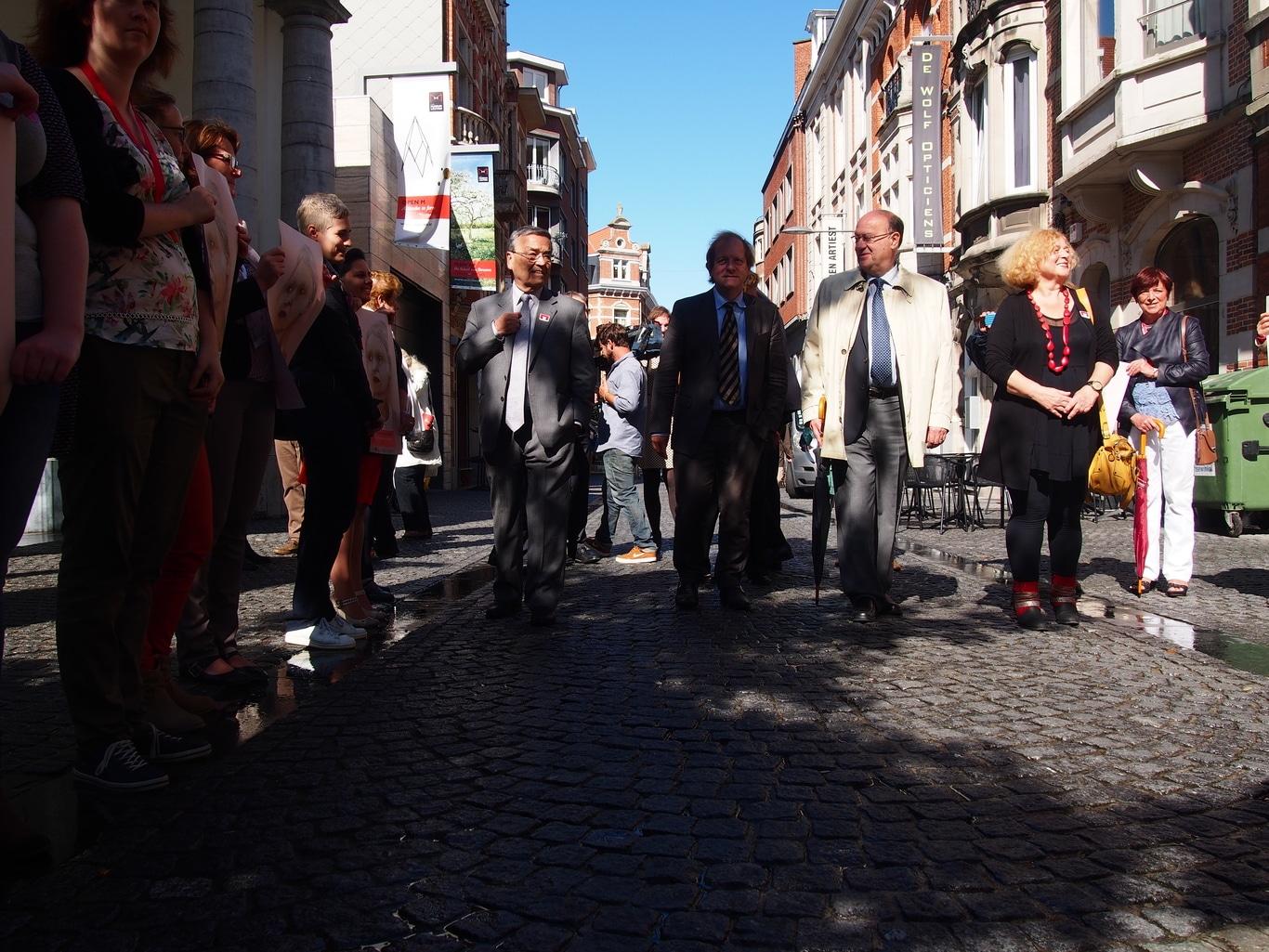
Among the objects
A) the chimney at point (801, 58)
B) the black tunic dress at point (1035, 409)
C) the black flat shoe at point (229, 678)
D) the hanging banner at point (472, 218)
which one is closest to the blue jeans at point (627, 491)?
the black tunic dress at point (1035, 409)

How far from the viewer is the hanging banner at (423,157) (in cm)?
1931

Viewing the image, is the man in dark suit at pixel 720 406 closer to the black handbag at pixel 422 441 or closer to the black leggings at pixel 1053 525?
the black leggings at pixel 1053 525

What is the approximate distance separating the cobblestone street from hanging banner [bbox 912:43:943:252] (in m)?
23.0

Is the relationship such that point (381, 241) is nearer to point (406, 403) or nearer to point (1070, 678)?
point (406, 403)

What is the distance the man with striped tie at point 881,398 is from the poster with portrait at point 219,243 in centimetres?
314

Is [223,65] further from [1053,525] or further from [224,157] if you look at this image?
[1053,525]

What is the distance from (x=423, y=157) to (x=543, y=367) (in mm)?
15203

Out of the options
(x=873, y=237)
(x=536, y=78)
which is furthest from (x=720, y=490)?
(x=536, y=78)

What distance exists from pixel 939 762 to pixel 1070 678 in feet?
4.50

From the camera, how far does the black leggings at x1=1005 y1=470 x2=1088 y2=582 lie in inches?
219

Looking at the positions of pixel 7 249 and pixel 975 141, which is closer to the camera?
pixel 7 249

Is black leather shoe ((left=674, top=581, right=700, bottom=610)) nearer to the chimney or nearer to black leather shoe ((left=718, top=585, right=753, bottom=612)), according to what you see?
black leather shoe ((left=718, top=585, right=753, bottom=612))

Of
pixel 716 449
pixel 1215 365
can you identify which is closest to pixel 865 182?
pixel 1215 365

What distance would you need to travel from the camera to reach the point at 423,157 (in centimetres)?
1969
